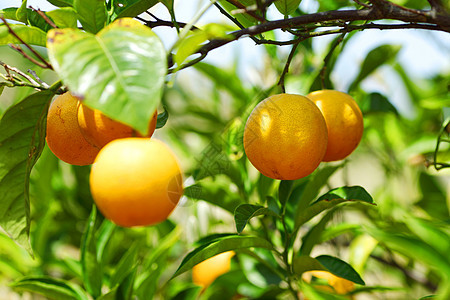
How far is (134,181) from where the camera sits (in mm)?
485

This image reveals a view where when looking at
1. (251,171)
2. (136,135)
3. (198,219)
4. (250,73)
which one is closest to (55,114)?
(136,135)

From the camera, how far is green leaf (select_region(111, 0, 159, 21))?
2.05ft

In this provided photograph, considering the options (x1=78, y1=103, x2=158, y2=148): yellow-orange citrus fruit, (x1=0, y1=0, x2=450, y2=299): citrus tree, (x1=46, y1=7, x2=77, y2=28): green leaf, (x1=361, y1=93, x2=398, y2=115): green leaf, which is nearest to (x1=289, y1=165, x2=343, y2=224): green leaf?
(x1=0, y1=0, x2=450, y2=299): citrus tree

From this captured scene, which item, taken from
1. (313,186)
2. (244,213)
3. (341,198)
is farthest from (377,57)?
(244,213)

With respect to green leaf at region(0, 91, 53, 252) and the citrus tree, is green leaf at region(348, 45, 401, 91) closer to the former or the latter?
the citrus tree

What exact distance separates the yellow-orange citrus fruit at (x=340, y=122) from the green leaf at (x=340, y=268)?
19cm

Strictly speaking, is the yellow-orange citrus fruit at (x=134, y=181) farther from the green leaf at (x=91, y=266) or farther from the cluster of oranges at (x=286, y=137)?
the green leaf at (x=91, y=266)

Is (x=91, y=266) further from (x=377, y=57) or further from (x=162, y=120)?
(x=377, y=57)

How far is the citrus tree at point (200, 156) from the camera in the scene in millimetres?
487

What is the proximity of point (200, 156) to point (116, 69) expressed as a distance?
524 mm

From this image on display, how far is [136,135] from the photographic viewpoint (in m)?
0.58

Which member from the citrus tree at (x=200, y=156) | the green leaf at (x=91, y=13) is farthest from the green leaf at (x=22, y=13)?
the green leaf at (x=91, y=13)

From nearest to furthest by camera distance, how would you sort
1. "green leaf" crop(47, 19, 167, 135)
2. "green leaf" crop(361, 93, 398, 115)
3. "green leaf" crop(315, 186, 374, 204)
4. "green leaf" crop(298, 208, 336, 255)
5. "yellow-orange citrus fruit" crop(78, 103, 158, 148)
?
1. "green leaf" crop(47, 19, 167, 135)
2. "yellow-orange citrus fruit" crop(78, 103, 158, 148)
3. "green leaf" crop(315, 186, 374, 204)
4. "green leaf" crop(298, 208, 336, 255)
5. "green leaf" crop(361, 93, 398, 115)

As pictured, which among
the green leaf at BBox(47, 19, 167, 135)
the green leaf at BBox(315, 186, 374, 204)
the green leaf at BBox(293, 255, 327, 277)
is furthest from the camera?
the green leaf at BBox(293, 255, 327, 277)
